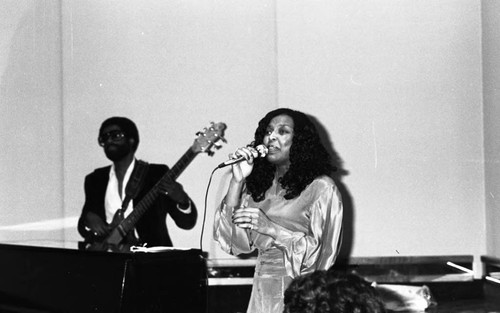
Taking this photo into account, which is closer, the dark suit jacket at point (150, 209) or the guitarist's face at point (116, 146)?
the dark suit jacket at point (150, 209)

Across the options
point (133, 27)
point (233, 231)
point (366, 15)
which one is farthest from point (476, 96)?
point (233, 231)

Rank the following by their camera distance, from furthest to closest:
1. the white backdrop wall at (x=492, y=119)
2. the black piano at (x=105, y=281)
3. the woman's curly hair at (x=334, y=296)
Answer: the white backdrop wall at (x=492, y=119), the black piano at (x=105, y=281), the woman's curly hair at (x=334, y=296)

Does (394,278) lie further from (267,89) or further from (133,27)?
(133,27)

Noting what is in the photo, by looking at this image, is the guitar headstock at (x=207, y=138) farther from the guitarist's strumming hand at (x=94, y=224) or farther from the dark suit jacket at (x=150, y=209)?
the guitarist's strumming hand at (x=94, y=224)

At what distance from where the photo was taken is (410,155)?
7.00 meters

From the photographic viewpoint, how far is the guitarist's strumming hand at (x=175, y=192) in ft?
22.0

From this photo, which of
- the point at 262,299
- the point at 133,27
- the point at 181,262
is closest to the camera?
the point at 262,299

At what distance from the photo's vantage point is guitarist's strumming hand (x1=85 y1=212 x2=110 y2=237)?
6778 mm

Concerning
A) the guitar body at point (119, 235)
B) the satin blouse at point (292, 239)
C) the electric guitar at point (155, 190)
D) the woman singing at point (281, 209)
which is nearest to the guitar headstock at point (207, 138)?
the electric guitar at point (155, 190)

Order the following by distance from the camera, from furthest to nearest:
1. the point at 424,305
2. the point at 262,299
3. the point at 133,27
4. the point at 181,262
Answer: the point at 133,27 → the point at 424,305 → the point at 181,262 → the point at 262,299

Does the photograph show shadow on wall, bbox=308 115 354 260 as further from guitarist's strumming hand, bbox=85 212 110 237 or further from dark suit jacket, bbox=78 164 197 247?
guitarist's strumming hand, bbox=85 212 110 237

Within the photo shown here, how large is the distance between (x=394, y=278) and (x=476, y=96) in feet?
5.77

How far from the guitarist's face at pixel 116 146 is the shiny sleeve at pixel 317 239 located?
3583mm

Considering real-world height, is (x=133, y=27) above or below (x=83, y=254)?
above
